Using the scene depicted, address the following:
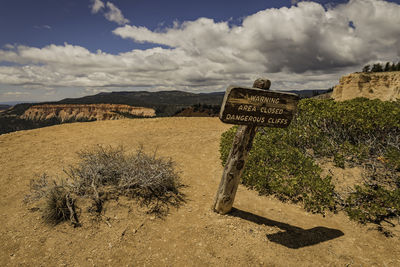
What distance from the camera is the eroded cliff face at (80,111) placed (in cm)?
8775

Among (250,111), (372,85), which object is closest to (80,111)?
(372,85)

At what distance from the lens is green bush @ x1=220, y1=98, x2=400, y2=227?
459 cm

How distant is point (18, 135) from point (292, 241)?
12.8m

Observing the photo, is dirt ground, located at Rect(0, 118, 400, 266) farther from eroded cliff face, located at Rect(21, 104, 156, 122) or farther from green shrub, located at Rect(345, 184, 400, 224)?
eroded cliff face, located at Rect(21, 104, 156, 122)

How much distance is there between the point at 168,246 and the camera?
338 cm

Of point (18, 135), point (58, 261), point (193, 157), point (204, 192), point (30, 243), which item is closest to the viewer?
point (58, 261)

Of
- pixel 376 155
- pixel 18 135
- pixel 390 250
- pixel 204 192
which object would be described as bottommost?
pixel 18 135

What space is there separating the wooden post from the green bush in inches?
65.2

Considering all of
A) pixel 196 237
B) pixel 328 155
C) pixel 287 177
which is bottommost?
pixel 196 237

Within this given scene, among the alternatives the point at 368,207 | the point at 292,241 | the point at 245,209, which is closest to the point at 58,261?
the point at 245,209

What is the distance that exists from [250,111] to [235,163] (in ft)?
3.52

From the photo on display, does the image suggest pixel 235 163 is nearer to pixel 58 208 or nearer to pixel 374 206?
pixel 374 206

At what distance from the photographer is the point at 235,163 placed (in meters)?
3.74

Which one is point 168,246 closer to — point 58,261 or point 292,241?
point 58,261
